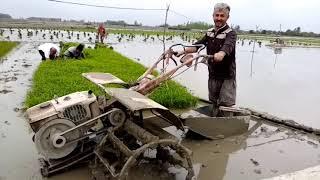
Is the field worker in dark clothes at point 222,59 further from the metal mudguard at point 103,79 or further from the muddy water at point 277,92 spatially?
the muddy water at point 277,92

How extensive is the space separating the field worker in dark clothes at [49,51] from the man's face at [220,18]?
452 inches

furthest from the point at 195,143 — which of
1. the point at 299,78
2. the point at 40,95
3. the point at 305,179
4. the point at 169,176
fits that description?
the point at 299,78

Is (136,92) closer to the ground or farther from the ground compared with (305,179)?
farther from the ground

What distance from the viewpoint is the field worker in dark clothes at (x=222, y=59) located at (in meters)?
5.98

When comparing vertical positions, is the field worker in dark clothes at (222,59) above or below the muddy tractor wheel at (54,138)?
above

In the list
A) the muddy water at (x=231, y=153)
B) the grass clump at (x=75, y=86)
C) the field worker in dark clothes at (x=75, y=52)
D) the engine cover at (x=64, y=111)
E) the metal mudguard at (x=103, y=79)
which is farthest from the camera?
the field worker in dark clothes at (x=75, y=52)

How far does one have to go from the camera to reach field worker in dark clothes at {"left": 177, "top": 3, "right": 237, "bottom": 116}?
598cm

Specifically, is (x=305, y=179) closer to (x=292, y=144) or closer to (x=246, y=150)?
(x=246, y=150)

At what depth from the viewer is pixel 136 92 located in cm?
504

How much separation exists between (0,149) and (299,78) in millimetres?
13531

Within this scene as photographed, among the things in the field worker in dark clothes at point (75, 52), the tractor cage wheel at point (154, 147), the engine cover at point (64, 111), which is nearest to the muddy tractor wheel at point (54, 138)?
the engine cover at point (64, 111)

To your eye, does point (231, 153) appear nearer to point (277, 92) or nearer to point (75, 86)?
point (75, 86)

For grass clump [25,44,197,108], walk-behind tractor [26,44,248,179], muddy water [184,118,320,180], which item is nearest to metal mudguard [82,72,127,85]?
walk-behind tractor [26,44,248,179]

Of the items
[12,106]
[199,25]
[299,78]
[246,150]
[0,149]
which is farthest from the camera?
[199,25]
